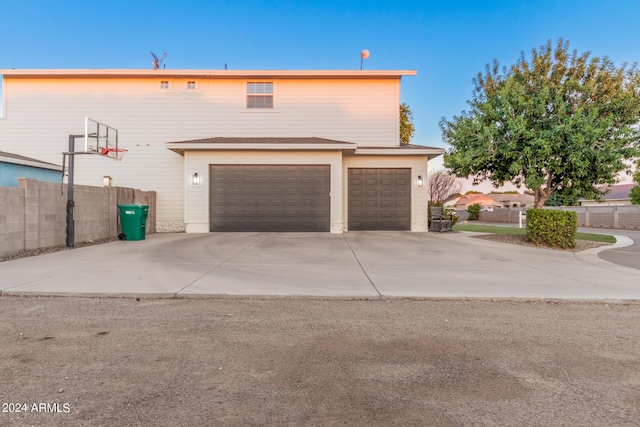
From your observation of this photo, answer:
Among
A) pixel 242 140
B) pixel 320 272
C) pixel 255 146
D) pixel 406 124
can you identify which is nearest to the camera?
pixel 320 272

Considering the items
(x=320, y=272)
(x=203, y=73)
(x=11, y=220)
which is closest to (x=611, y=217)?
(x=320, y=272)

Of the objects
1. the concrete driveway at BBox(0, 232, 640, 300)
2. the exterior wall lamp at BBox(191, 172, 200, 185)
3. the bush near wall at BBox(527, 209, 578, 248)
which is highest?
the exterior wall lamp at BBox(191, 172, 200, 185)

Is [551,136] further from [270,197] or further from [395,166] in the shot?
[270,197]

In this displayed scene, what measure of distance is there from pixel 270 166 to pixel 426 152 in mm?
6333

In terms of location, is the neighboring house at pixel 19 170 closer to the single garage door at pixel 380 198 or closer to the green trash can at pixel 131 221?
the green trash can at pixel 131 221

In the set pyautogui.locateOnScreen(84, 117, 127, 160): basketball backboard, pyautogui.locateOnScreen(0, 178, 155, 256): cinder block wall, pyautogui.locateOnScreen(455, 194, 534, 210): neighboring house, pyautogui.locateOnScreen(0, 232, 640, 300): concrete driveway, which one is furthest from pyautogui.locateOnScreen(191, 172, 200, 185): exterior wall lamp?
pyautogui.locateOnScreen(455, 194, 534, 210): neighboring house

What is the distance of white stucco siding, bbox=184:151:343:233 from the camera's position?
13.4 metres

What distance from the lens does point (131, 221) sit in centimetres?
1144

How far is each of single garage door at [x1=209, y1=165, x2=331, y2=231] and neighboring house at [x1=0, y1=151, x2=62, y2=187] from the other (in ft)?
19.9

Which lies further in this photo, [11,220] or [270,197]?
[270,197]

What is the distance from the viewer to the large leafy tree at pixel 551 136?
9859 millimetres

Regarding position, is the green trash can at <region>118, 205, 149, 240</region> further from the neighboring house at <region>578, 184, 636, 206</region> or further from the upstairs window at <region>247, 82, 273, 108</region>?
the neighboring house at <region>578, 184, 636, 206</region>

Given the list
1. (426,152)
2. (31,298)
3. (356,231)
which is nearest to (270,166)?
(356,231)

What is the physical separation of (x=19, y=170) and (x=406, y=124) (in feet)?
77.0
